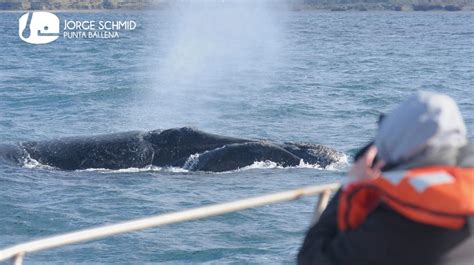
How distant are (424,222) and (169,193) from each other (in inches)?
461

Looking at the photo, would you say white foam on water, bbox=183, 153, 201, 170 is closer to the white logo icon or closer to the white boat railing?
the white boat railing

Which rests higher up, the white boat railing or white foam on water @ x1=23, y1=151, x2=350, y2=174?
the white boat railing

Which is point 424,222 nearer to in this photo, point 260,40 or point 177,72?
point 177,72

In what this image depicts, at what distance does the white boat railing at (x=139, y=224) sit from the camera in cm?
376

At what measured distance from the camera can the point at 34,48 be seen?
5697cm

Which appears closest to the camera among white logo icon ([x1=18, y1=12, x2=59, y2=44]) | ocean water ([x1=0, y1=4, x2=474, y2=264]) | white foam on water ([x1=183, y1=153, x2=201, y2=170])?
ocean water ([x1=0, y1=4, x2=474, y2=264])

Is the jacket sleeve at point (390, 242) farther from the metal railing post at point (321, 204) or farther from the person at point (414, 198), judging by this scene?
the metal railing post at point (321, 204)

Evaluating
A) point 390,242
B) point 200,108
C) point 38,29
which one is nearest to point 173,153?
point 200,108

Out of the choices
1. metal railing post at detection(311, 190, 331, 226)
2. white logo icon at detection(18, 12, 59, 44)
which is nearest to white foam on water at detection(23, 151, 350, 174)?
metal railing post at detection(311, 190, 331, 226)


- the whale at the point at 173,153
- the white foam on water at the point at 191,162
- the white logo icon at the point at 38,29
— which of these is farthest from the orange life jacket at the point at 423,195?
the white logo icon at the point at 38,29

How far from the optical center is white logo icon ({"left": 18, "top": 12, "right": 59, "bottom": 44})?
216ft

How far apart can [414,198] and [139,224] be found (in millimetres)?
1328

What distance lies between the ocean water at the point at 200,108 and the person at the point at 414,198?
765cm

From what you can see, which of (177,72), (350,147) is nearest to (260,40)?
(177,72)
